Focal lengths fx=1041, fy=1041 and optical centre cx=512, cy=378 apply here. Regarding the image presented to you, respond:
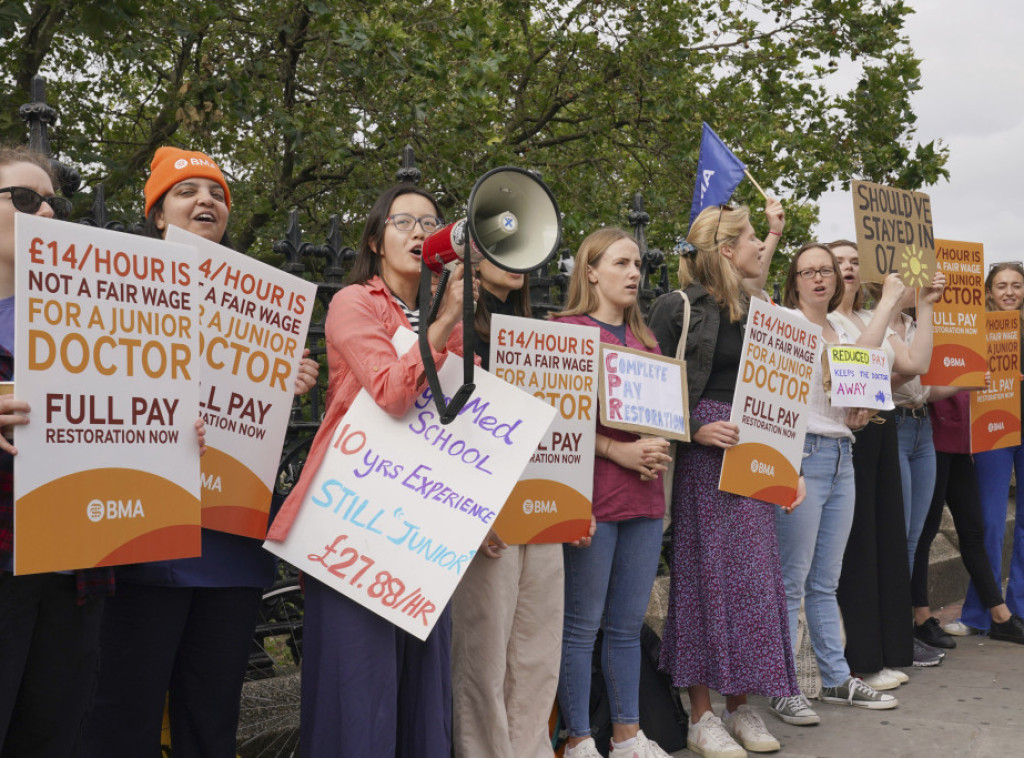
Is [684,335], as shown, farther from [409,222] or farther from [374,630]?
[374,630]

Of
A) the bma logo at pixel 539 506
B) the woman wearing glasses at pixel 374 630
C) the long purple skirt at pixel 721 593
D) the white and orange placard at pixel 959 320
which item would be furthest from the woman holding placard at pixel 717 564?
the white and orange placard at pixel 959 320

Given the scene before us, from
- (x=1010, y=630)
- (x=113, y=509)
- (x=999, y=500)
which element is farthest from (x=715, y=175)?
(x=1010, y=630)

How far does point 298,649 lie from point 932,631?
367 centimetres

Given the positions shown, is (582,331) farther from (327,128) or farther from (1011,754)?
(327,128)

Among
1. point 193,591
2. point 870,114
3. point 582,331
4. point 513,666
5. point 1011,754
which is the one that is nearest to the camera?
point 193,591

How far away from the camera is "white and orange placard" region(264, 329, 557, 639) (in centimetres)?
270

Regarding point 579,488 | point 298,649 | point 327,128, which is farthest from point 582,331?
point 327,128

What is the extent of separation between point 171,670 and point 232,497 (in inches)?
18.7

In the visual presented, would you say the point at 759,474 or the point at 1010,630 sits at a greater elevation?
the point at 759,474

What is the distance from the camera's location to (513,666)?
3.43 m

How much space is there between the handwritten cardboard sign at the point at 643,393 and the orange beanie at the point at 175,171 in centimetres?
152

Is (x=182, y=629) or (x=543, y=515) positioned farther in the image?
(x=543, y=515)

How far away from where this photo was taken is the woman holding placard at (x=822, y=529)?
4555 millimetres

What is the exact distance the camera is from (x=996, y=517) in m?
6.24
